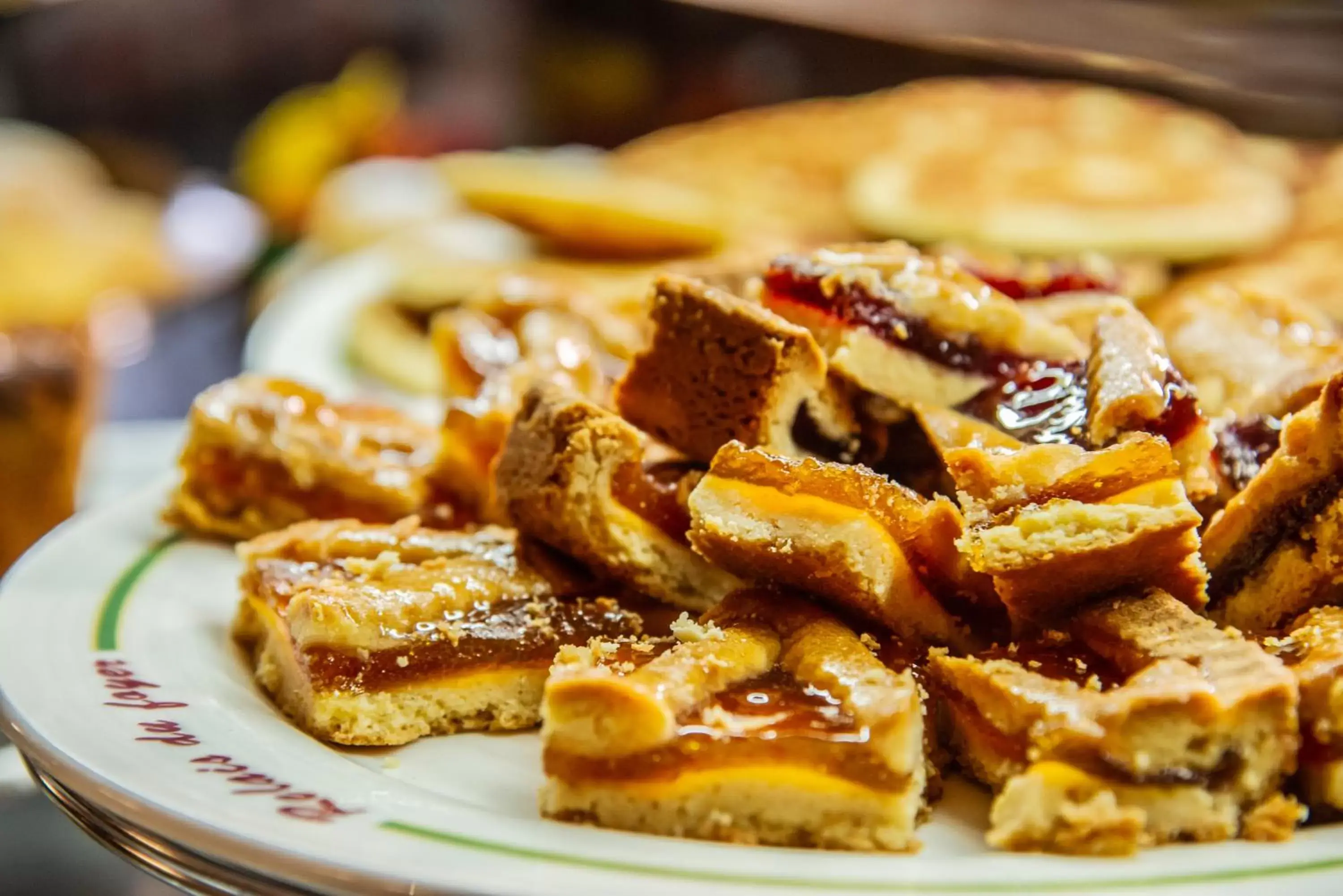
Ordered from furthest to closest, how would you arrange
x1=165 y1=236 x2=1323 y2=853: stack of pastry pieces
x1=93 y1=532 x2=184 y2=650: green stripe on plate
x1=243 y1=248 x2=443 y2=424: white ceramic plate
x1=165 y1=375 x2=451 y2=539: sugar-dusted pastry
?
x1=243 y1=248 x2=443 y2=424: white ceramic plate < x1=165 y1=375 x2=451 y2=539: sugar-dusted pastry < x1=93 y1=532 x2=184 y2=650: green stripe on plate < x1=165 y1=236 x2=1323 y2=853: stack of pastry pieces

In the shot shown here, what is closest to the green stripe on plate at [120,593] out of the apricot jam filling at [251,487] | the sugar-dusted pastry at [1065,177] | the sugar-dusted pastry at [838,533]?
the apricot jam filling at [251,487]

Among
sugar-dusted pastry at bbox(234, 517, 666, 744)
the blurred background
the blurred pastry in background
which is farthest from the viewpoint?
the blurred background

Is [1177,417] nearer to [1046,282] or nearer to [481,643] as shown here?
[1046,282]

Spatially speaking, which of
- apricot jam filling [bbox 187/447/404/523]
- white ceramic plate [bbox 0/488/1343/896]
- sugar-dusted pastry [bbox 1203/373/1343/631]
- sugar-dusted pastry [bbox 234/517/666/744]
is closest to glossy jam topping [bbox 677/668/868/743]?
white ceramic plate [bbox 0/488/1343/896]

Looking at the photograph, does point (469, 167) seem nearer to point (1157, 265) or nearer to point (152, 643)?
point (1157, 265)

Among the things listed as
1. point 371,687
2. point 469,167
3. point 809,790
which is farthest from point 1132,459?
point 469,167

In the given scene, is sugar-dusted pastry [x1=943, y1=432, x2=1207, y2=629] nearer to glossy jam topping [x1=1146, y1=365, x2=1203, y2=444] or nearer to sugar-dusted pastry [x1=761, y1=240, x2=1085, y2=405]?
glossy jam topping [x1=1146, y1=365, x2=1203, y2=444]
